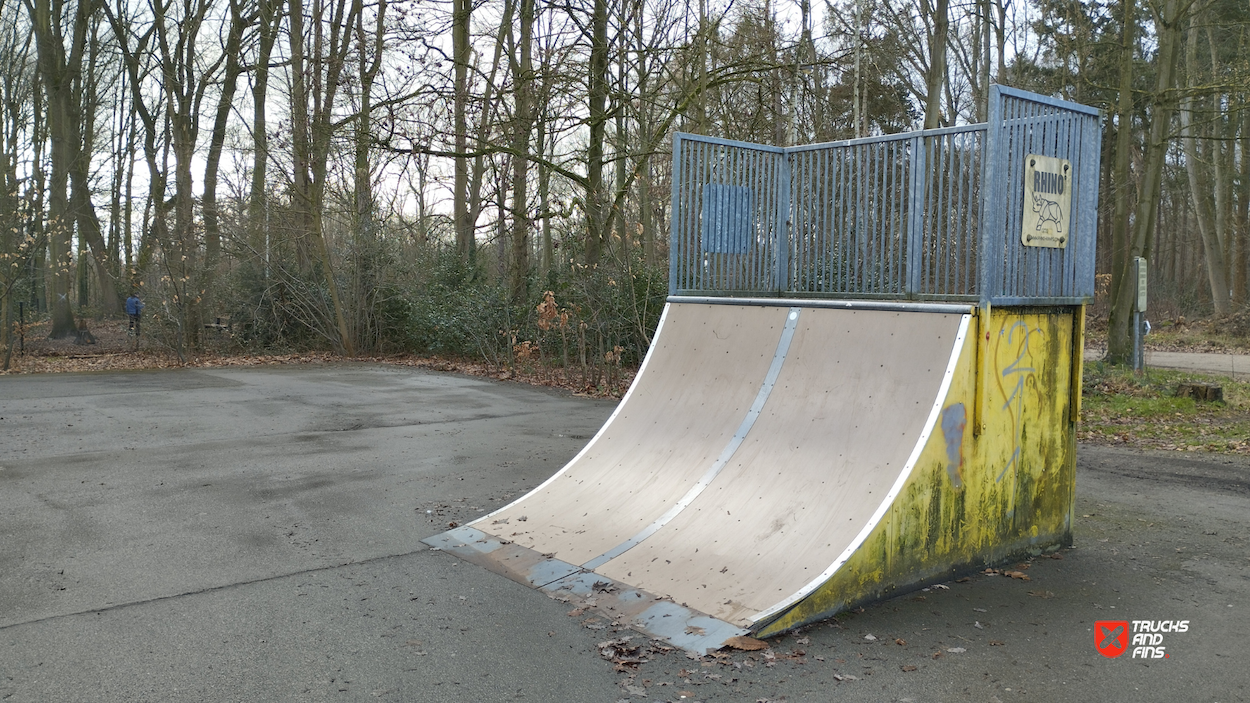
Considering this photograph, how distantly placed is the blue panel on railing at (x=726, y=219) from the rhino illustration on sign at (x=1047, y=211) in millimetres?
2435

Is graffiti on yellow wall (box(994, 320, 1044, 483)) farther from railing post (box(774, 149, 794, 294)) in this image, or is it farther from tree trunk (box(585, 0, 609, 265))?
tree trunk (box(585, 0, 609, 265))

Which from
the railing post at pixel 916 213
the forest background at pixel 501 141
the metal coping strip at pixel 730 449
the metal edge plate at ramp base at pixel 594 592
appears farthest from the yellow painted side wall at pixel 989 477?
the forest background at pixel 501 141

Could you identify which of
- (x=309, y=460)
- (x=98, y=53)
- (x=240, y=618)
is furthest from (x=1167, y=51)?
(x=98, y=53)

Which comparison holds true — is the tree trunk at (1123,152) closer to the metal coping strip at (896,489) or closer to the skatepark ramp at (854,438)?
the skatepark ramp at (854,438)

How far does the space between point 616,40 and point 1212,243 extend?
21.3m

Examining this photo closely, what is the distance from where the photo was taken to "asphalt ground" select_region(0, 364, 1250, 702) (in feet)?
12.7

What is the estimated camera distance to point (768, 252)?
24.3 feet

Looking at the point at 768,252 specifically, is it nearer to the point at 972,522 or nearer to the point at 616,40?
the point at 972,522

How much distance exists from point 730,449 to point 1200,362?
17.3 metres

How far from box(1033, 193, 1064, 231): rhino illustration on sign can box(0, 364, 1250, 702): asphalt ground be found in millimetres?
2065

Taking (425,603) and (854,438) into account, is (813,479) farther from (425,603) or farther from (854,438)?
(425,603)

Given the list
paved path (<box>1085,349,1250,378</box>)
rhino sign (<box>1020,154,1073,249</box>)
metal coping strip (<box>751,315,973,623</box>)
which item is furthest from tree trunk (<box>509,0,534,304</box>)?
paved path (<box>1085,349,1250,378</box>)

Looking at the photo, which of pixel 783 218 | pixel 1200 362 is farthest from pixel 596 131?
pixel 1200 362

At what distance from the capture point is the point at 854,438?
5387mm
